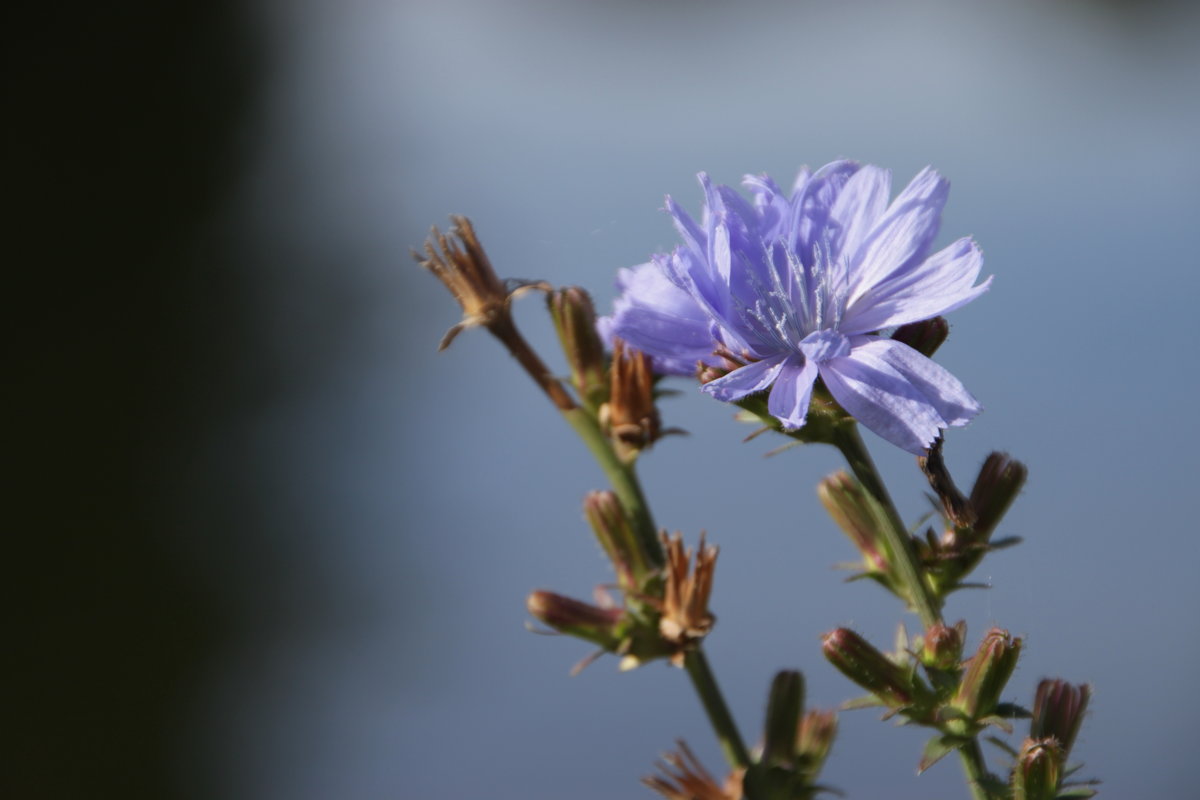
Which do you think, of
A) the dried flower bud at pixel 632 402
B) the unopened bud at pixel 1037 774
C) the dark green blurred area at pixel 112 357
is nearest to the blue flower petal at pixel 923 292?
the dried flower bud at pixel 632 402

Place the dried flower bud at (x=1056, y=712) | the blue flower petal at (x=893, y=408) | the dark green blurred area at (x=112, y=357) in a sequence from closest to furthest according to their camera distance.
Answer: the blue flower petal at (x=893, y=408), the dried flower bud at (x=1056, y=712), the dark green blurred area at (x=112, y=357)

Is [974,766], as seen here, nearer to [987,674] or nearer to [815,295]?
[987,674]

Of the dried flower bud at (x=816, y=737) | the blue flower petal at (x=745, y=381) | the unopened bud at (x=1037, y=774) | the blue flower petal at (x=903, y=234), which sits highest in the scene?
the blue flower petal at (x=903, y=234)

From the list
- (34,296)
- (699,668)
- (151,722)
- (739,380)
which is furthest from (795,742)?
(34,296)

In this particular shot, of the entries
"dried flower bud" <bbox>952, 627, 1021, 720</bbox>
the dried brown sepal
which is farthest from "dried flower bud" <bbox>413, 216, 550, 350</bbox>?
"dried flower bud" <bbox>952, 627, 1021, 720</bbox>

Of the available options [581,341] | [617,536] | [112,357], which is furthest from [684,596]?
[112,357]

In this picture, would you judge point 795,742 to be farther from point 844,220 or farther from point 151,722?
point 151,722

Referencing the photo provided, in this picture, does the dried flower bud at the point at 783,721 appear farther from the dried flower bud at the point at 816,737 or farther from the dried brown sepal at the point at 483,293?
the dried brown sepal at the point at 483,293

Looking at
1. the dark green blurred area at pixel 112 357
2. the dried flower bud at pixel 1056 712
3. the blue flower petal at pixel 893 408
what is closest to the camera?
the blue flower petal at pixel 893 408
